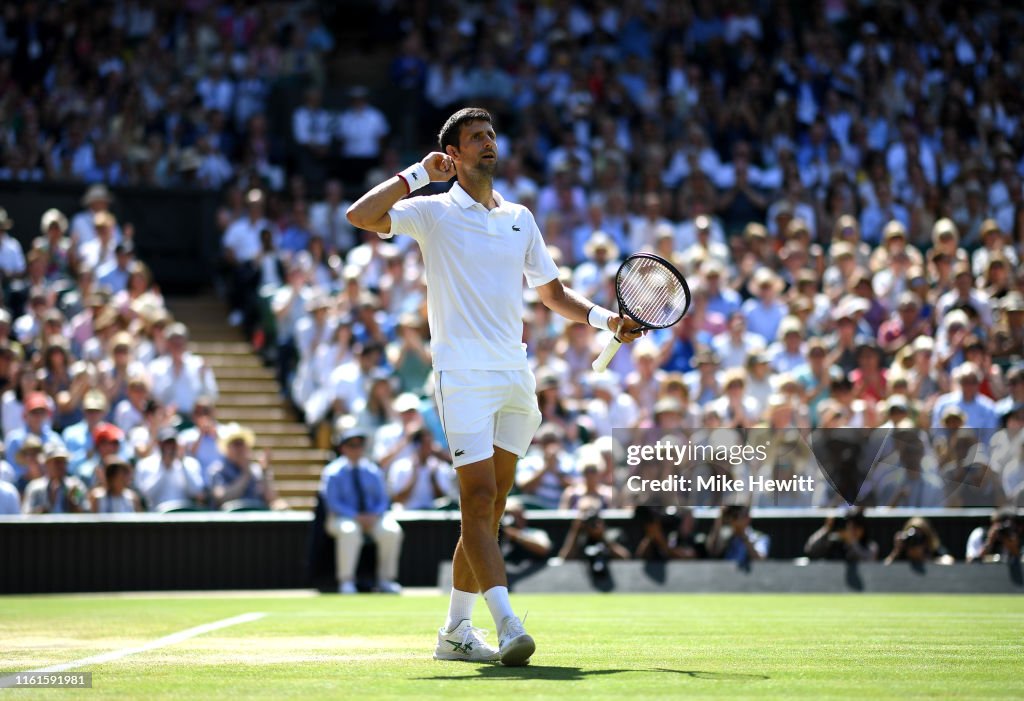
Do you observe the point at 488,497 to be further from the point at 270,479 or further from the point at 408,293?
the point at 408,293

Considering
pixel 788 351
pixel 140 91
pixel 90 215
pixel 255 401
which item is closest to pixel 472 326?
pixel 788 351

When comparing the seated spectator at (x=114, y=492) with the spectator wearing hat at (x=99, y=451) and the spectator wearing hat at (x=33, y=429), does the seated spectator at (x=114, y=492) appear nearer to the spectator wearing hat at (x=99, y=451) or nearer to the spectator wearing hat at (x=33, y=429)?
the spectator wearing hat at (x=99, y=451)

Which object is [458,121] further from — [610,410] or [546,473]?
[610,410]

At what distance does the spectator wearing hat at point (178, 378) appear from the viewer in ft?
51.9

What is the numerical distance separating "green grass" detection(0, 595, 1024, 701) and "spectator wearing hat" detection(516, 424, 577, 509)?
3421mm

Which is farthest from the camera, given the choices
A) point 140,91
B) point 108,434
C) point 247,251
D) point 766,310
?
point 140,91

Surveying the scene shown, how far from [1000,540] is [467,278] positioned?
717cm

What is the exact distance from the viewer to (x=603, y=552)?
1326cm

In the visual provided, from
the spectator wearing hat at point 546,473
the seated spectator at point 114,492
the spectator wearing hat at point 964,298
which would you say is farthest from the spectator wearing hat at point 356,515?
the spectator wearing hat at point 964,298

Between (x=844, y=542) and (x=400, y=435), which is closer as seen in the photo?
(x=844, y=542)

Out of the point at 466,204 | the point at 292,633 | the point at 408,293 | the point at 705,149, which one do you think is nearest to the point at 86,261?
the point at 408,293

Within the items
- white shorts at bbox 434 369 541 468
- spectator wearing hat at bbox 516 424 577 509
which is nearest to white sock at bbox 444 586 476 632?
white shorts at bbox 434 369 541 468

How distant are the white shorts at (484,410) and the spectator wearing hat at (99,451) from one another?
25.3 feet

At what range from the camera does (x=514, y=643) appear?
6.39 metres
